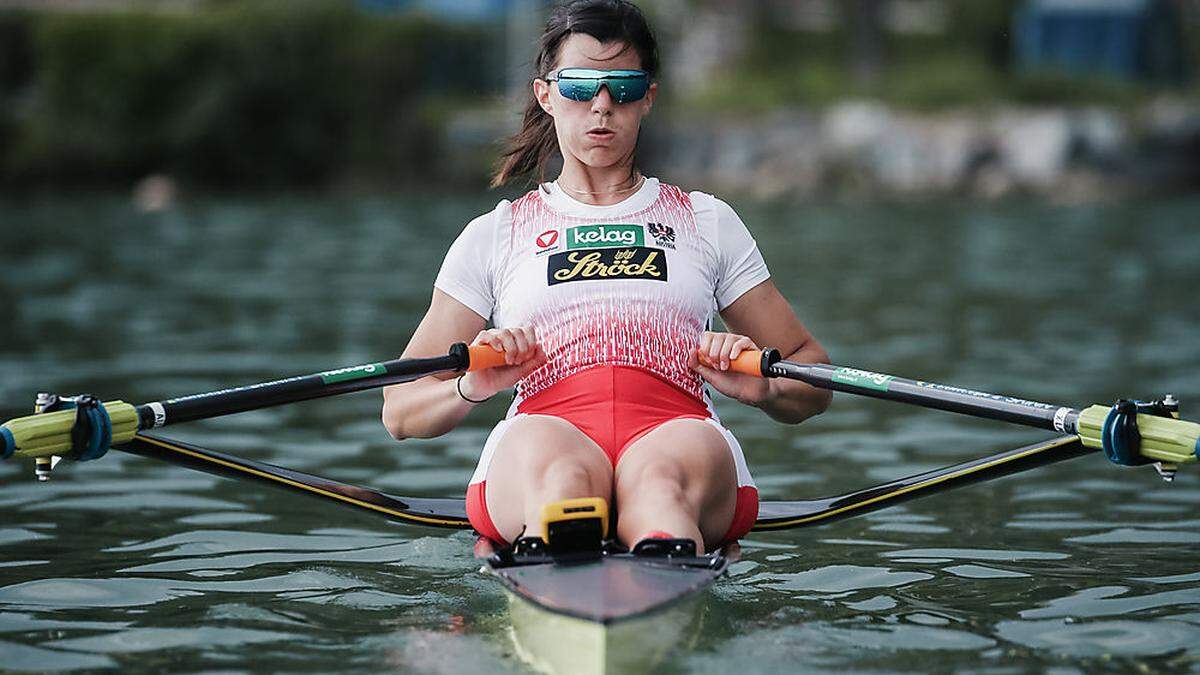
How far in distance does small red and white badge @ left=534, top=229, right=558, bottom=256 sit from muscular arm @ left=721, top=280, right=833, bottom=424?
0.63 meters

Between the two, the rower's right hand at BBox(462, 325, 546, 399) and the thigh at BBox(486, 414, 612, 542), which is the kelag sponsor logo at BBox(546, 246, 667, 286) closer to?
the rower's right hand at BBox(462, 325, 546, 399)

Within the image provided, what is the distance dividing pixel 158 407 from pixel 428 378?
0.85m

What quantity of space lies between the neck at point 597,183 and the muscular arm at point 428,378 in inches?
20.5

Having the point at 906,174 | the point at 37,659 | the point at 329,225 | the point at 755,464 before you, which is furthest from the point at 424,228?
the point at 37,659

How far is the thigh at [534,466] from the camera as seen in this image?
4824mm

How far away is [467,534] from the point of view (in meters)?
6.36

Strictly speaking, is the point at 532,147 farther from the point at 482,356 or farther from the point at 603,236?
the point at 482,356

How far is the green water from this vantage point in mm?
4809

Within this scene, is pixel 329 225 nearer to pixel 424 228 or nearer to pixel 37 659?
pixel 424 228

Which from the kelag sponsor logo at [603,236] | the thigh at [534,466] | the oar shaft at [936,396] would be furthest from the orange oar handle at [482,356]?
the oar shaft at [936,396]

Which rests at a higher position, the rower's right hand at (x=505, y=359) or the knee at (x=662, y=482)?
the rower's right hand at (x=505, y=359)

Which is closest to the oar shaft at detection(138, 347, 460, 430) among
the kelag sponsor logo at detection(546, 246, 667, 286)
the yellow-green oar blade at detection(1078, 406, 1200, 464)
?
the kelag sponsor logo at detection(546, 246, 667, 286)

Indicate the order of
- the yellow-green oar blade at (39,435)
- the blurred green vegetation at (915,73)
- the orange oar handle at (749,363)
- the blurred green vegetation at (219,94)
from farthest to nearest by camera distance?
the blurred green vegetation at (915,73) < the blurred green vegetation at (219,94) < the orange oar handle at (749,363) < the yellow-green oar blade at (39,435)

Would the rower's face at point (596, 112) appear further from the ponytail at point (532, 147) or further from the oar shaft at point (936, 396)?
the oar shaft at point (936, 396)
